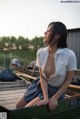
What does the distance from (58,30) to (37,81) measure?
30.1 inches

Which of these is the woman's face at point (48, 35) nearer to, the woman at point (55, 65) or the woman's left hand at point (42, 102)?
the woman at point (55, 65)

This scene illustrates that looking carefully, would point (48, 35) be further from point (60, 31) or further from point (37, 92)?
point (37, 92)

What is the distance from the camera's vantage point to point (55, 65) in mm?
3396

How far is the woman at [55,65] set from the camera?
3355 mm

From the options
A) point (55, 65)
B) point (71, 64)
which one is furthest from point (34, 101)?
point (71, 64)


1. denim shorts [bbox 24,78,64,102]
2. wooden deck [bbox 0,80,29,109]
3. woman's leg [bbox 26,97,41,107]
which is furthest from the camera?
wooden deck [bbox 0,80,29,109]

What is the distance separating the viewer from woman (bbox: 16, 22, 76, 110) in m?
3.36

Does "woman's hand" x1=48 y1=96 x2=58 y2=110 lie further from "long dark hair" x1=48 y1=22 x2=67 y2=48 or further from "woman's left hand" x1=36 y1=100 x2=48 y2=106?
"long dark hair" x1=48 y1=22 x2=67 y2=48

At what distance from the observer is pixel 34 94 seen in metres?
3.62

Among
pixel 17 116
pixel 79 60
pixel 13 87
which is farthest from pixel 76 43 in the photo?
pixel 17 116

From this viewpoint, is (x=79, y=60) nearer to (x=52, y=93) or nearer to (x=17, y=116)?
(x=52, y=93)

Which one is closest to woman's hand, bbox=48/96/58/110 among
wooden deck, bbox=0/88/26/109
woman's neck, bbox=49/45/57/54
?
woman's neck, bbox=49/45/57/54

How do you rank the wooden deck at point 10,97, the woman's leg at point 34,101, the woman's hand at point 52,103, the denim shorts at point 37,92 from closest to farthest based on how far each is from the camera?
the woman's hand at point 52,103 → the woman's leg at point 34,101 → the denim shorts at point 37,92 → the wooden deck at point 10,97

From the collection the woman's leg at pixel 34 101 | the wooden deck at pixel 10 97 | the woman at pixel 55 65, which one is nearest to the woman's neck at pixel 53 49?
the woman at pixel 55 65
